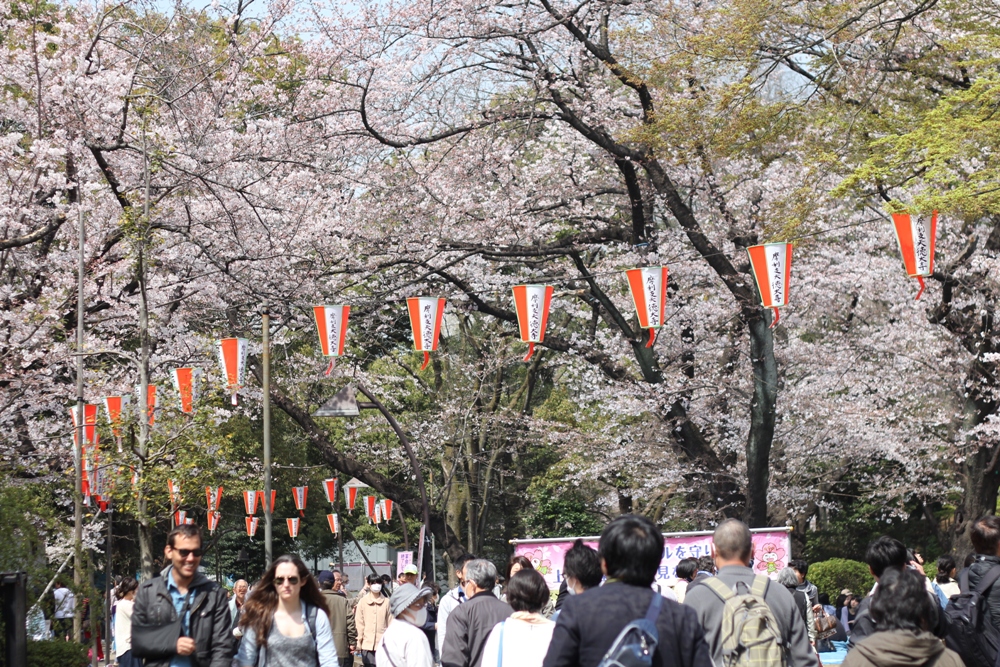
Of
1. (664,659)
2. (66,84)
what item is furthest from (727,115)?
(664,659)

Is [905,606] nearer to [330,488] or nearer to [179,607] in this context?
[179,607]

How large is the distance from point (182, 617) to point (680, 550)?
853 cm

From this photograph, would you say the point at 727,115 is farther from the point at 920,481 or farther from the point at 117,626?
the point at 920,481

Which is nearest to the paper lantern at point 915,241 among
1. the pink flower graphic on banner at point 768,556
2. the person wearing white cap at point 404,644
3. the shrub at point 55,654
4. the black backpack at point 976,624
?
the pink flower graphic on banner at point 768,556

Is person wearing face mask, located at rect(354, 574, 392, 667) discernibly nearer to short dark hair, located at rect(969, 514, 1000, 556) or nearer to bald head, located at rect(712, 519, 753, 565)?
short dark hair, located at rect(969, 514, 1000, 556)

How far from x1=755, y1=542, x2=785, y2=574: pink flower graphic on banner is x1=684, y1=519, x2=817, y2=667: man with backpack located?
7958 mm

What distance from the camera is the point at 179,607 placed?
5.26m

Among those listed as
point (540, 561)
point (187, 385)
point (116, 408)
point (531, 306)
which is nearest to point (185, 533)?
point (540, 561)

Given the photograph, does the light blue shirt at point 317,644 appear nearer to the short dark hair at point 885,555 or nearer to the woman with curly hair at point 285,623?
the woman with curly hair at point 285,623

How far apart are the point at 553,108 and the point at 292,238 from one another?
4.71 m

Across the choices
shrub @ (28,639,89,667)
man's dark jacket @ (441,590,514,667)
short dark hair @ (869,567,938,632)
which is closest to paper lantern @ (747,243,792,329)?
man's dark jacket @ (441,590,514,667)

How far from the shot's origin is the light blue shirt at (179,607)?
5.23 m

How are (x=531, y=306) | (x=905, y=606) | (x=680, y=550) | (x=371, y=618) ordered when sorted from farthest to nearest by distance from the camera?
1. (x=531, y=306)
2. (x=680, y=550)
3. (x=371, y=618)
4. (x=905, y=606)

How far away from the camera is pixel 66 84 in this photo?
1573cm
